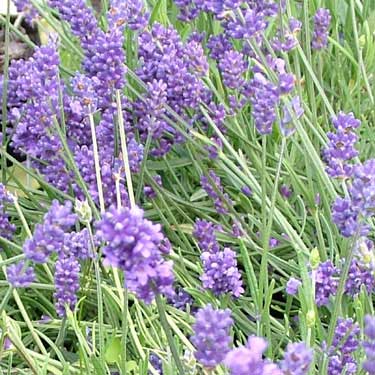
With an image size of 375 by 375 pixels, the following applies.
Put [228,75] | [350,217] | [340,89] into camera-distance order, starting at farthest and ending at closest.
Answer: [340,89] → [228,75] → [350,217]

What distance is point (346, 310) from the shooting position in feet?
4.17

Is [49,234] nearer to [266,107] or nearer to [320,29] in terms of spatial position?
[266,107]

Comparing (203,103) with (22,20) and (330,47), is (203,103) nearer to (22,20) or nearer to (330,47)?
(330,47)

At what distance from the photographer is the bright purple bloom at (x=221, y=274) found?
1.13 meters

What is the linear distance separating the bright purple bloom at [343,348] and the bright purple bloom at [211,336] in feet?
1.21

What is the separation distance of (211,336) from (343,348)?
439mm

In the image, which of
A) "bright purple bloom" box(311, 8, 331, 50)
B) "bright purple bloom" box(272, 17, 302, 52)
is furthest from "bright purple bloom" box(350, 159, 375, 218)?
"bright purple bloom" box(311, 8, 331, 50)

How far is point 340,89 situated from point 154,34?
497 mm

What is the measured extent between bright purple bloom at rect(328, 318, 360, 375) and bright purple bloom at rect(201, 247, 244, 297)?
0.14 m

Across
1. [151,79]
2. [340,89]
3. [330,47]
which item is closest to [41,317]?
[151,79]

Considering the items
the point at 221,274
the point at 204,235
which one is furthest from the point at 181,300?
the point at 221,274

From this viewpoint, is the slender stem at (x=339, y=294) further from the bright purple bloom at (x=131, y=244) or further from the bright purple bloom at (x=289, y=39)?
the bright purple bloom at (x=289, y=39)

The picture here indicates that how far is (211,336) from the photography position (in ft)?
2.35

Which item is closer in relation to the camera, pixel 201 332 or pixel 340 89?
pixel 201 332
